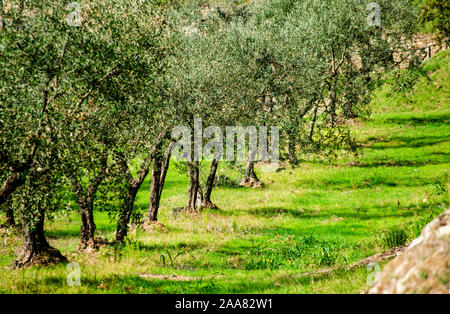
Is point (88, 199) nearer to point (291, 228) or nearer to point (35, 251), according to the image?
point (35, 251)

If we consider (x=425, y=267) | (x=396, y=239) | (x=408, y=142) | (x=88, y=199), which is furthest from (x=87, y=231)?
(x=408, y=142)

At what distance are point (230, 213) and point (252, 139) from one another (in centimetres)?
505

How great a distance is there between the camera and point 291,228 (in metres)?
22.3

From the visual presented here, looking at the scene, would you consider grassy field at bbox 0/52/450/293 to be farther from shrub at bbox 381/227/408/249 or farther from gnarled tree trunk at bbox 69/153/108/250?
gnarled tree trunk at bbox 69/153/108/250

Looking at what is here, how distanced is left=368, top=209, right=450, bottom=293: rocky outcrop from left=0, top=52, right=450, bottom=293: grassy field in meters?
2.08

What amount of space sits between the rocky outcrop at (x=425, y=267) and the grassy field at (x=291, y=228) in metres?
2.08

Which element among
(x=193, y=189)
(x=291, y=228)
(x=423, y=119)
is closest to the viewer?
(x=291, y=228)

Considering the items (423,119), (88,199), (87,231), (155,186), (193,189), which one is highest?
(423,119)

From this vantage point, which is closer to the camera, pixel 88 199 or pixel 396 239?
pixel 396 239

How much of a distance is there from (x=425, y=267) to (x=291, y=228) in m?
16.4

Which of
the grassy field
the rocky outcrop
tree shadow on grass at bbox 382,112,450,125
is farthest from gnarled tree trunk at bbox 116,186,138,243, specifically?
tree shadow on grass at bbox 382,112,450,125

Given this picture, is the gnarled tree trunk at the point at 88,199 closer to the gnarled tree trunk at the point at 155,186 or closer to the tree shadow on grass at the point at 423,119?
the gnarled tree trunk at the point at 155,186

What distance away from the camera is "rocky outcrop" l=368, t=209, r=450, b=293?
5949mm
